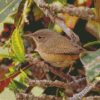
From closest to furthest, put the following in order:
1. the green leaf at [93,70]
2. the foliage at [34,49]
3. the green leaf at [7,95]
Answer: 1. the green leaf at [93,70]
2. the foliage at [34,49]
3. the green leaf at [7,95]

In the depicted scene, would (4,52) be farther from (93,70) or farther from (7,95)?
(93,70)

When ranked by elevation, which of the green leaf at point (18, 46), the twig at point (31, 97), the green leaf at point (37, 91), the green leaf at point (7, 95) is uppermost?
the green leaf at point (18, 46)

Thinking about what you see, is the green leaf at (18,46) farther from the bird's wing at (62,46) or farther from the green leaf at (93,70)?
the green leaf at (93,70)

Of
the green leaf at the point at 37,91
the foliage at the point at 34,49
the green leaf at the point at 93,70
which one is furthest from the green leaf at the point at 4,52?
the green leaf at the point at 93,70

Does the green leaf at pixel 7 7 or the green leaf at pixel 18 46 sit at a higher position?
the green leaf at pixel 7 7

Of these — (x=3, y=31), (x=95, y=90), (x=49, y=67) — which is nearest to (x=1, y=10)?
(x=3, y=31)

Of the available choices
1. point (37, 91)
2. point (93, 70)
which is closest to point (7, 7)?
point (37, 91)
